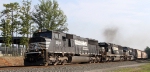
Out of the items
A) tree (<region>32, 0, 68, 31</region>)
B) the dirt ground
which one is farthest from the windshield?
tree (<region>32, 0, 68, 31</region>)

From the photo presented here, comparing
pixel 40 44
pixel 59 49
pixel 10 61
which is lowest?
pixel 10 61

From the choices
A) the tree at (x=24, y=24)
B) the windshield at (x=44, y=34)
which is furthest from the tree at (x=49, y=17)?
the windshield at (x=44, y=34)

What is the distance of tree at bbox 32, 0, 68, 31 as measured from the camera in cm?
5303

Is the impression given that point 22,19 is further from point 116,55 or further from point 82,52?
point 116,55

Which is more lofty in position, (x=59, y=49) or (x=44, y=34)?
(x=44, y=34)

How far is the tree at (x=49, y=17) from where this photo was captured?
53.0 meters

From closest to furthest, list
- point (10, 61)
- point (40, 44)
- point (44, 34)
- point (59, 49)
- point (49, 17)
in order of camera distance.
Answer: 1. point (40, 44)
2. point (44, 34)
3. point (59, 49)
4. point (10, 61)
5. point (49, 17)

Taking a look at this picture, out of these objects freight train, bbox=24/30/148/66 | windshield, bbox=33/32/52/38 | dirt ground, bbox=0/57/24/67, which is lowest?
dirt ground, bbox=0/57/24/67

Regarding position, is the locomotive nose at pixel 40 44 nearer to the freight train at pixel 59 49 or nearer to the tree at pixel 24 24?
the freight train at pixel 59 49

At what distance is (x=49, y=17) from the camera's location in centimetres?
5334

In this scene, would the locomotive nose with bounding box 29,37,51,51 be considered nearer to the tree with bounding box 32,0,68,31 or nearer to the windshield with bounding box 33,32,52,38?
the windshield with bounding box 33,32,52,38

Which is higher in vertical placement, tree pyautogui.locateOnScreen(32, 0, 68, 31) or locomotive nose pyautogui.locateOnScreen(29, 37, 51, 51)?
tree pyautogui.locateOnScreen(32, 0, 68, 31)

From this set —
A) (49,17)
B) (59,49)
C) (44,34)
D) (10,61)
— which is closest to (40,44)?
(44,34)

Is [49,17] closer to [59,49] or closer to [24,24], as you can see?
[24,24]
